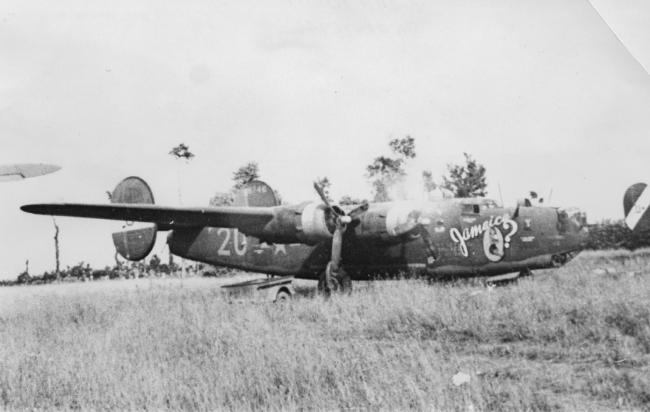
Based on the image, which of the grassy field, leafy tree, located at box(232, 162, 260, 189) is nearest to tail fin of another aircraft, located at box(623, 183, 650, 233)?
the grassy field

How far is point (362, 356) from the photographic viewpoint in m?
4.88

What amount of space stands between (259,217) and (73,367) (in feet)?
18.4

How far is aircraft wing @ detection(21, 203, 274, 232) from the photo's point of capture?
381 inches

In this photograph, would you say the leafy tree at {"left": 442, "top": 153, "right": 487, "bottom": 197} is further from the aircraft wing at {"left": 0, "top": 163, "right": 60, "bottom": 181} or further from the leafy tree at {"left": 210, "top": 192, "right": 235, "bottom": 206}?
the aircraft wing at {"left": 0, "top": 163, "right": 60, "bottom": 181}

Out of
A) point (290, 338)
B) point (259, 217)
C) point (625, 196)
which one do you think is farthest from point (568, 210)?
point (290, 338)

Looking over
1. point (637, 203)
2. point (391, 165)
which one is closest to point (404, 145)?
point (391, 165)

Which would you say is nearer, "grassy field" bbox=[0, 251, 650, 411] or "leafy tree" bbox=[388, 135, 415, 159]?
"grassy field" bbox=[0, 251, 650, 411]

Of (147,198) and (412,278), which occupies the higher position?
(147,198)

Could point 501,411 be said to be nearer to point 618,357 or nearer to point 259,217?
point 618,357

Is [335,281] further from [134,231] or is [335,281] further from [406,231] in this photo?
[134,231]

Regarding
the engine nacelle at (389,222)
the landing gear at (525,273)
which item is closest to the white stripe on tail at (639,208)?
the landing gear at (525,273)

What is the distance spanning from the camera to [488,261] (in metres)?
10.3

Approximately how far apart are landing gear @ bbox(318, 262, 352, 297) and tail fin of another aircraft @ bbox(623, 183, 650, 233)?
8.99 metres

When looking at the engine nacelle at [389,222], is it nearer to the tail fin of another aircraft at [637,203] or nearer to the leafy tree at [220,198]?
the tail fin of another aircraft at [637,203]
